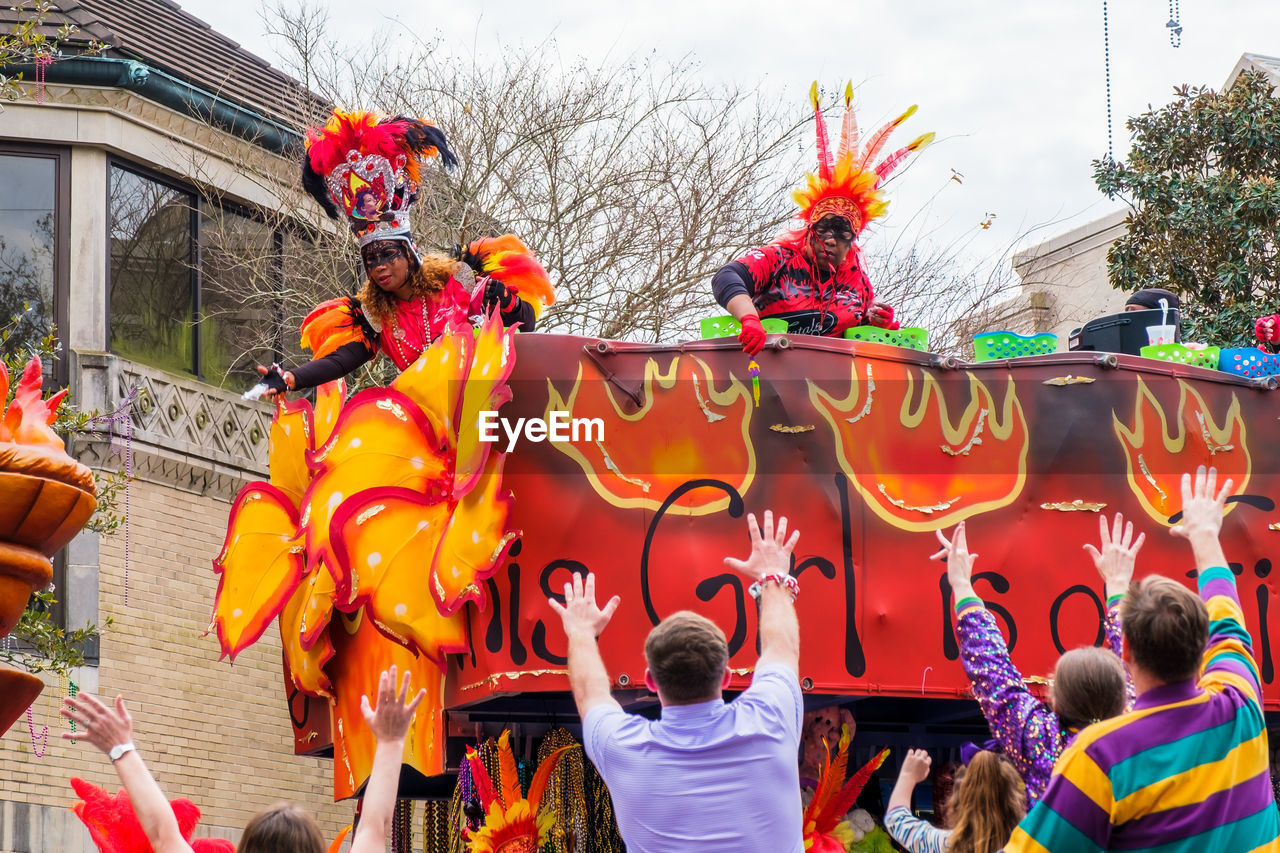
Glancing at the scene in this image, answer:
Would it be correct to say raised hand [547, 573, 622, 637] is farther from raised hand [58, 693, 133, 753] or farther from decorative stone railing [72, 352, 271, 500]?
decorative stone railing [72, 352, 271, 500]

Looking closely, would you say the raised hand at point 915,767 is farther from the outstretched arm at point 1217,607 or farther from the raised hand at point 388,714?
the raised hand at point 388,714

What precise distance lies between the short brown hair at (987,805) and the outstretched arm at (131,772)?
1.83 meters

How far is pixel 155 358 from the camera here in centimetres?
1491

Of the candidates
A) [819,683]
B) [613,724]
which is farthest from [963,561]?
[819,683]

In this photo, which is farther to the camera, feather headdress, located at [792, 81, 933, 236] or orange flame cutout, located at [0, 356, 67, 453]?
feather headdress, located at [792, 81, 933, 236]

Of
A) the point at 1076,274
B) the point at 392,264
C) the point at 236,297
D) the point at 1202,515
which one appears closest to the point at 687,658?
the point at 1202,515

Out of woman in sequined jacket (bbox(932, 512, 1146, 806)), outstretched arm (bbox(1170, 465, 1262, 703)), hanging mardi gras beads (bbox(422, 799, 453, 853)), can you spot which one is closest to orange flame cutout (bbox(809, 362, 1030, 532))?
woman in sequined jacket (bbox(932, 512, 1146, 806))

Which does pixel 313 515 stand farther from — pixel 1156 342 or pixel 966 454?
pixel 1156 342

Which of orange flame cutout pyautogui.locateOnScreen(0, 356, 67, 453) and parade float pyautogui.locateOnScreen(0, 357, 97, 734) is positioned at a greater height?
orange flame cutout pyautogui.locateOnScreen(0, 356, 67, 453)

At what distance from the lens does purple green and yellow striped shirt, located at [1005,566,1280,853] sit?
337 centimetres

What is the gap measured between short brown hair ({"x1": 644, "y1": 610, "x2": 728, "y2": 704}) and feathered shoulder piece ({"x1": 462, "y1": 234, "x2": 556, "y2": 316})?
502 cm

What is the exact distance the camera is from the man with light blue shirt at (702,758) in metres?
3.87

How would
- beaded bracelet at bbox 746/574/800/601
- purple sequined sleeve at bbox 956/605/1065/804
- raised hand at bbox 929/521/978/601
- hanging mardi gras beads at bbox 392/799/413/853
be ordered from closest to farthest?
beaded bracelet at bbox 746/574/800/601 < purple sequined sleeve at bbox 956/605/1065/804 < raised hand at bbox 929/521/978/601 < hanging mardi gras beads at bbox 392/799/413/853

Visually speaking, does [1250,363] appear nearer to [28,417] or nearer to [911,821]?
[911,821]
